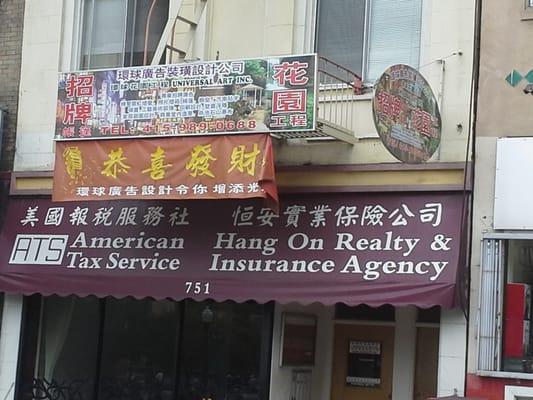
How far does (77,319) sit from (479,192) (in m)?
5.74

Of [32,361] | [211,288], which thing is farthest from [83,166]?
[32,361]

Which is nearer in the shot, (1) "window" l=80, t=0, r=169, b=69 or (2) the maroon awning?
(2) the maroon awning

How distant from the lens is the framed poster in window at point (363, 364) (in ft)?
41.9

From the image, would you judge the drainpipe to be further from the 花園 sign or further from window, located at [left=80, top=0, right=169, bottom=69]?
the 花園 sign

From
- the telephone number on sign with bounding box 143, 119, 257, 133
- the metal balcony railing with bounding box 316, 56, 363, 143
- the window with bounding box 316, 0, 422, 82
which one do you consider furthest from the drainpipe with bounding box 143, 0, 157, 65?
the metal balcony railing with bounding box 316, 56, 363, 143

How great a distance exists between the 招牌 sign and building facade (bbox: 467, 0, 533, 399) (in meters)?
1.95

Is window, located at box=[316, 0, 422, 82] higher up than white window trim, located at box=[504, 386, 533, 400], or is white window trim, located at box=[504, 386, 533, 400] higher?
window, located at box=[316, 0, 422, 82]

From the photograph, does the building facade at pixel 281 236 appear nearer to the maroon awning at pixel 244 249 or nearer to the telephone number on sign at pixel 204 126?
the maroon awning at pixel 244 249

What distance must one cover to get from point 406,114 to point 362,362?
377 centimetres

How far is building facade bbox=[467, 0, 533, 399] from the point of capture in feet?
34.7

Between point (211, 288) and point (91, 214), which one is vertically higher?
point (91, 214)

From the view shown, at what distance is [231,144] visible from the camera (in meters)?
11.2

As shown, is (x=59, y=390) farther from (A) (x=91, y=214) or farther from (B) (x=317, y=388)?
(B) (x=317, y=388)

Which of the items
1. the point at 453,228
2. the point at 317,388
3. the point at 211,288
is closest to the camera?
the point at 453,228
